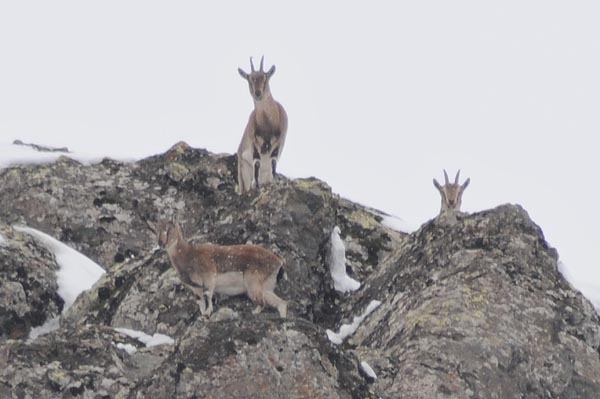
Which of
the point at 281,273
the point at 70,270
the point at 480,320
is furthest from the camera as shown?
the point at 70,270

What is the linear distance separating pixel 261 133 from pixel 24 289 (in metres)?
5.64

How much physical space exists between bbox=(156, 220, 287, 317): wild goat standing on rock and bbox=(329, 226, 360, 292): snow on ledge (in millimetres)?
1488

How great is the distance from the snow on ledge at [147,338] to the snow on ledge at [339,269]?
2.47 meters

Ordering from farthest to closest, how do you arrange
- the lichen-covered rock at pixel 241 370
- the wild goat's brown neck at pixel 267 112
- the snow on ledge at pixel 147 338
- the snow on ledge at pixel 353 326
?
1. the wild goat's brown neck at pixel 267 112
2. the snow on ledge at pixel 353 326
3. the snow on ledge at pixel 147 338
4. the lichen-covered rock at pixel 241 370

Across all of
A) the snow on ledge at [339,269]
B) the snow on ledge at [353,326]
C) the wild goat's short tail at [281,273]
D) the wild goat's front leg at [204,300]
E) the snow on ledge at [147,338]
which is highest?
the snow on ledge at [339,269]

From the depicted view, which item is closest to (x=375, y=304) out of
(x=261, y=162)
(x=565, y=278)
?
(x=565, y=278)

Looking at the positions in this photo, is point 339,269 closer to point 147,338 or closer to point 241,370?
point 147,338

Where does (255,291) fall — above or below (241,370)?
above

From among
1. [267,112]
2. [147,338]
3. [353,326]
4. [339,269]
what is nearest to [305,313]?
[353,326]

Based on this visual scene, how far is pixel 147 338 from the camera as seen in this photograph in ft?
45.6

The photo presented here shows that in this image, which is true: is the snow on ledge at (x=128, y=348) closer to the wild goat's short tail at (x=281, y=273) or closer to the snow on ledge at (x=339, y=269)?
the wild goat's short tail at (x=281, y=273)

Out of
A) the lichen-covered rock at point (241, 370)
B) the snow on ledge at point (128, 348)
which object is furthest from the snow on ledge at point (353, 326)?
the lichen-covered rock at point (241, 370)

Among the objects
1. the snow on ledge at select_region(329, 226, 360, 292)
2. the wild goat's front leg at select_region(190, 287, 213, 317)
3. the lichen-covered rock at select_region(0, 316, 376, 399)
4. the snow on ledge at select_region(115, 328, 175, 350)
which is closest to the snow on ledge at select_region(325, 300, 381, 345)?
the snow on ledge at select_region(329, 226, 360, 292)

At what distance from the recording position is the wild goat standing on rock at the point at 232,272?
14.4 metres
